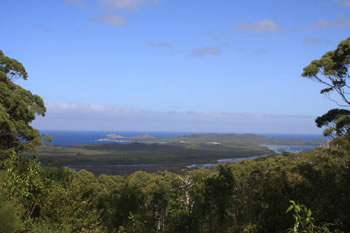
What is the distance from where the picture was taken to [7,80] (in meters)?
23.6

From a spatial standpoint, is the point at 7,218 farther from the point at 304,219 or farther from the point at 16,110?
the point at 16,110

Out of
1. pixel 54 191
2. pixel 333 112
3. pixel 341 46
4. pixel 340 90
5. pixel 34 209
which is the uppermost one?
pixel 341 46

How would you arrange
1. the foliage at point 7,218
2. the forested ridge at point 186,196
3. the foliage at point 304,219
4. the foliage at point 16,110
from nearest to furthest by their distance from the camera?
the foliage at point 304,219
the foliage at point 7,218
the forested ridge at point 186,196
the foliage at point 16,110

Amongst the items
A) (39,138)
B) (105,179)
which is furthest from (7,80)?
(105,179)

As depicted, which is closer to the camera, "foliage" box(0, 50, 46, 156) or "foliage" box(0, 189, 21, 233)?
"foliage" box(0, 189, 21, 233)

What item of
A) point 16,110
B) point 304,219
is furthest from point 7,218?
point 16,110

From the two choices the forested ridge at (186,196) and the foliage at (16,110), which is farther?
the foliage at (16,110)

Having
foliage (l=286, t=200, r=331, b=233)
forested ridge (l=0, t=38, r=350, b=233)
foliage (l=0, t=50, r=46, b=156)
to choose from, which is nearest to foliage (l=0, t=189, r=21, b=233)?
forested ridge (l=0, t=38, r=350, b=233)

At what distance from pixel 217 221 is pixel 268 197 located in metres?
5.51

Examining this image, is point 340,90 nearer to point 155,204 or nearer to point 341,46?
point 341,46

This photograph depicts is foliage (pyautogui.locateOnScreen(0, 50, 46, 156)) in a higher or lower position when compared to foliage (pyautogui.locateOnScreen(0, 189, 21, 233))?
higher

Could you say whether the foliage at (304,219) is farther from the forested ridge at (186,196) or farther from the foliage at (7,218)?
the foliage at (7,218)

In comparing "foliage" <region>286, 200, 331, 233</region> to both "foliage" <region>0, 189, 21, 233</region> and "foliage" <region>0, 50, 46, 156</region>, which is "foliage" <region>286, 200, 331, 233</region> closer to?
"foliage" <region>0, 189, 21, 233</region>

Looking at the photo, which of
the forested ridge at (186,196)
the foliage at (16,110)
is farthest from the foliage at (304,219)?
the foliage at (16,110)
